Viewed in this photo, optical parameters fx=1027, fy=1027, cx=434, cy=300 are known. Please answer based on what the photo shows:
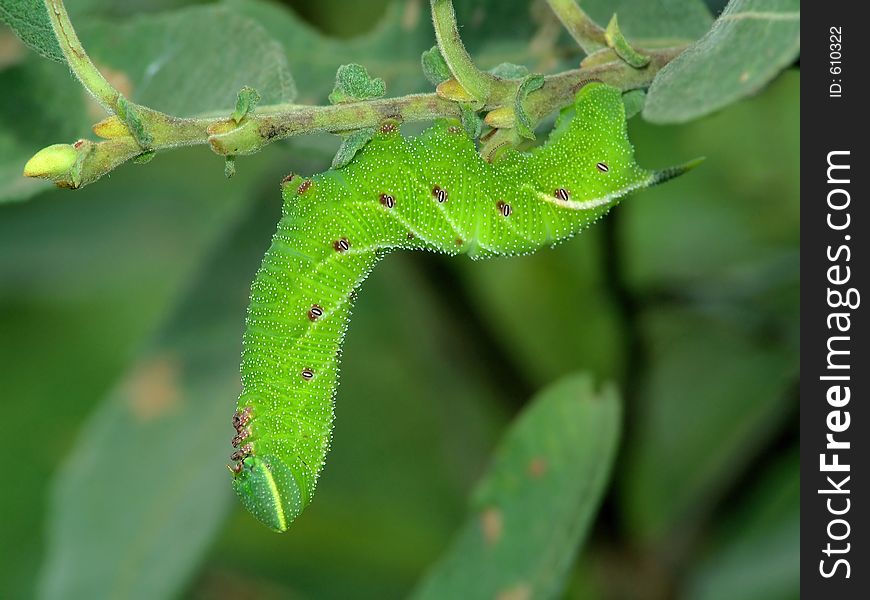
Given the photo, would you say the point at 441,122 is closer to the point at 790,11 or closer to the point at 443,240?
the point at 443,240

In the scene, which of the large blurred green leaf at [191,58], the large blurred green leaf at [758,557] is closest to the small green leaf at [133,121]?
the large blurred green leaf at [191,58]

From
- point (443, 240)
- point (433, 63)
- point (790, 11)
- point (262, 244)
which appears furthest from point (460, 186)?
point (262, 244)

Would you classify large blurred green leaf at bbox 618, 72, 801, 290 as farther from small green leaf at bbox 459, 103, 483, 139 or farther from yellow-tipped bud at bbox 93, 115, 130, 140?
yellow-tipped bud at bbox 93, 115, 130, 140

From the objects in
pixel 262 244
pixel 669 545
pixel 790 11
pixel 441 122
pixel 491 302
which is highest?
pixel 790 11

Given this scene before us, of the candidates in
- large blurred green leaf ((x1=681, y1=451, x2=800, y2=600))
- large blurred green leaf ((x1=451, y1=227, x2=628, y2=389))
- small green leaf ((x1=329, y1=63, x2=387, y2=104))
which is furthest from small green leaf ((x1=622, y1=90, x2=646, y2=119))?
large blurred green leaf ((x1=681, y1=451, x2=800, y2=600))

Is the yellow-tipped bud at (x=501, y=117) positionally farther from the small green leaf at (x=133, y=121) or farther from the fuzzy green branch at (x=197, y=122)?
the small green leaf at (x=133, y=121)

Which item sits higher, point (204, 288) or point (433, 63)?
point (433, 63)
